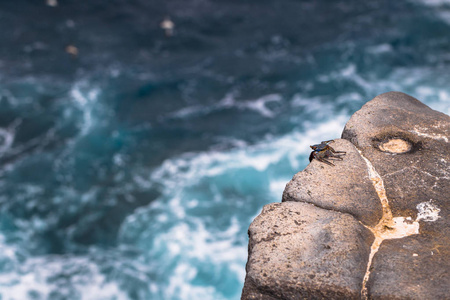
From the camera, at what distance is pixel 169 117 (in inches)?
405

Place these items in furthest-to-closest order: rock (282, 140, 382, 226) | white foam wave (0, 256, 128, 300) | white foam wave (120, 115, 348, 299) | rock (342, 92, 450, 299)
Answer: white foam wave (120, 115, 348, 299) → white foam wave (0, 256, 128, 300) → rock (282, 140, 382, 226) → rock (342, 92, 450, 299)

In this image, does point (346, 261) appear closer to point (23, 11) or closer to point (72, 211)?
point (72, 211)

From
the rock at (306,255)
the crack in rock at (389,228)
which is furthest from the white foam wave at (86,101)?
the crack in rock at (389,228)

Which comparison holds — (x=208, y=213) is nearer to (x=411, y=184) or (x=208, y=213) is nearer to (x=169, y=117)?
(x=169, y=117)

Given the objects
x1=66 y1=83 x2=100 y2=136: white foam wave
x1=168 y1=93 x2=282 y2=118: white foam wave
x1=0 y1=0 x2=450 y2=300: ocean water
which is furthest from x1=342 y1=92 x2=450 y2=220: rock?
x1=66 y1=83 x2=100 y2=136: white foam wave

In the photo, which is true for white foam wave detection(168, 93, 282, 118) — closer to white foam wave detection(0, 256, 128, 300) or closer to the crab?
white foam wave detection(0, 256, 128, 300)

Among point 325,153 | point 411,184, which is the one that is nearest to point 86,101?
point 325,153

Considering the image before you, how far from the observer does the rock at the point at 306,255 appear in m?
2.60

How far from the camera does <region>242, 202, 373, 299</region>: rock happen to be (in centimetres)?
260

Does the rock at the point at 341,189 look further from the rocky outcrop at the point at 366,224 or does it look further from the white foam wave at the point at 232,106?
the white foam wave at the point at 232,106

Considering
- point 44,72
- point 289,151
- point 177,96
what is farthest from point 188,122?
point 44,72

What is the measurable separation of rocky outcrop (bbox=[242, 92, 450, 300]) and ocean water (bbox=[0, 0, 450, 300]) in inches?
178

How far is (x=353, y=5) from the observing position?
13.1 meters

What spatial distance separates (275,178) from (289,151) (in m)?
0.72
